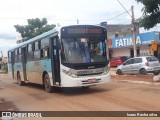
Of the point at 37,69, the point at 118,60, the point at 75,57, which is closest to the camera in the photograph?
the point at 75,57

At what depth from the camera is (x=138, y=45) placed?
144 feet

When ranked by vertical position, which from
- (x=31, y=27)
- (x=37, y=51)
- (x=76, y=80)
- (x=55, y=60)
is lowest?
(x=76, y=80)

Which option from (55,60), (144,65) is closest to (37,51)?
(55,60)

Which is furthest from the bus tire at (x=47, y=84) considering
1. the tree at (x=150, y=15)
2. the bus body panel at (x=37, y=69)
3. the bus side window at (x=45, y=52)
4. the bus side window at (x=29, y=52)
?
the tree at (x=150, y=15)

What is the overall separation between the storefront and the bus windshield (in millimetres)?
26523

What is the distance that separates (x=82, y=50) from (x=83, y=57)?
12.4 inches

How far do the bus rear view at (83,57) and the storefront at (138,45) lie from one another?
26.4 metres

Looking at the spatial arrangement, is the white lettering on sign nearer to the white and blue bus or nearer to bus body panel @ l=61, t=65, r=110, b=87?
the white and blue bus

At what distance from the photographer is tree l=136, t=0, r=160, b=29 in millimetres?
16656

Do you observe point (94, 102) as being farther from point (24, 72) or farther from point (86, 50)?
point (24, 72)

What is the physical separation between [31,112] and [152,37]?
31979 millimetres

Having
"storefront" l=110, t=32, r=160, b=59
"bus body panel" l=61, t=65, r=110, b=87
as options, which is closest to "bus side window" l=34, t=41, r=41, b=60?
"bus body panel" l=61, t=65, r=110, b=87

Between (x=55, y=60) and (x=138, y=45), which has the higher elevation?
(x=138, y=45)

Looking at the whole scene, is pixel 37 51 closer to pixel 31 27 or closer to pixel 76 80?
pixel 76 80
